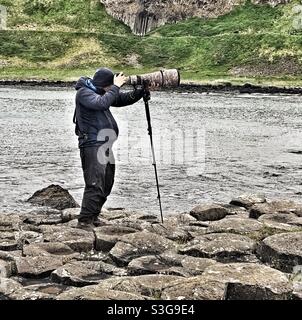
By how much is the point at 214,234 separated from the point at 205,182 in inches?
451

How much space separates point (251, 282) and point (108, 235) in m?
3.94

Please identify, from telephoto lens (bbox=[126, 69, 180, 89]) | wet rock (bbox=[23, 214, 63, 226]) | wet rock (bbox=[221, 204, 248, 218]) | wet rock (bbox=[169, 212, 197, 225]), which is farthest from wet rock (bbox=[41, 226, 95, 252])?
wet rock (bbox=[221, 204, 248, 218])

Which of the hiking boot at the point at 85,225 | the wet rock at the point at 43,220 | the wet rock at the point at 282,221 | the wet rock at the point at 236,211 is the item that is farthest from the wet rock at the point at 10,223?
the wet rock at the point at 282,221

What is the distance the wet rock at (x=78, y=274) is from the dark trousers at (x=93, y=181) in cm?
242

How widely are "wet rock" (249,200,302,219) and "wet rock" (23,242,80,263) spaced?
4862 mm

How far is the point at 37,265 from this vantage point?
388 inches

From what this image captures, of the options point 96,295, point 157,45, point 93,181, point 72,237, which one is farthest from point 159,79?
point 157,45

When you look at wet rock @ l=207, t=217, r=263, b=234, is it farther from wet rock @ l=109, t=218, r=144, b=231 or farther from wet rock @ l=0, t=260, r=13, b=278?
wet rock @ l=0, t=260, r=13, b=278

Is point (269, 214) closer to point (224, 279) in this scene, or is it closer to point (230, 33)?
point (224, 279)

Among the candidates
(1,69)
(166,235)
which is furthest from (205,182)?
(1,69)

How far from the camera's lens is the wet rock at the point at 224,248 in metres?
10.5

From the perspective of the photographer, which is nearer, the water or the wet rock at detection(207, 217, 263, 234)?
the wet rock at detection(207, 217, 263, 234)

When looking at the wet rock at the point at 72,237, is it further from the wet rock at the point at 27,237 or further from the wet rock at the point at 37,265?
the wet rock at the point at 37,265

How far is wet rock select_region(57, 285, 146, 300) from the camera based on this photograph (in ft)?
26.1
